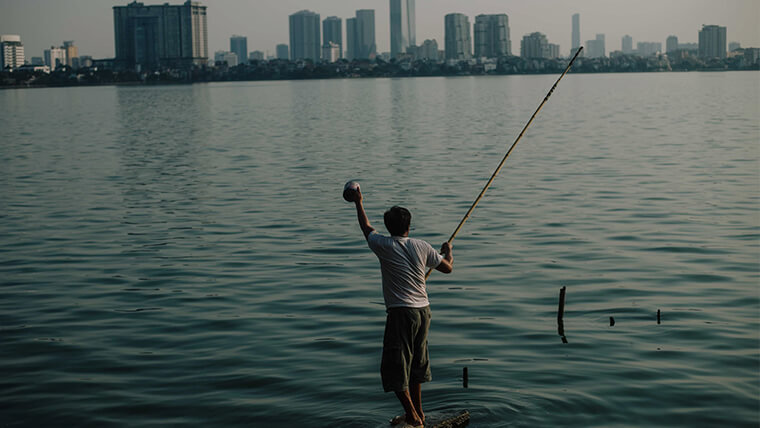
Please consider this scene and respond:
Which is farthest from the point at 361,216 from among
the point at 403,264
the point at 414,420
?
the point at 414,420

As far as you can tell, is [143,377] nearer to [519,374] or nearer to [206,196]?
[519,374]

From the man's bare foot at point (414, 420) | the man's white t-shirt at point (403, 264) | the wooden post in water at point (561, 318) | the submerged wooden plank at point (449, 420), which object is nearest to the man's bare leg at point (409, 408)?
the man's bare foot at point (414, 420)

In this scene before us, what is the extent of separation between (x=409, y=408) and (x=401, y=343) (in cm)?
60

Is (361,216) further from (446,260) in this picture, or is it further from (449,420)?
(449,420)

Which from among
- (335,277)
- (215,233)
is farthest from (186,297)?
(215,233)

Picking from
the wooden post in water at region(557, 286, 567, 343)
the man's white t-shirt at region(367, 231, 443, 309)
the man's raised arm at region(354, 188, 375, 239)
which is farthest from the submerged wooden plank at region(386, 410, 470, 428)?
the wooden post in water at region(557, 286, 567, 343)

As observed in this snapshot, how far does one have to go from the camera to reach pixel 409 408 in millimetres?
6836

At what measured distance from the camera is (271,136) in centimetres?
4206

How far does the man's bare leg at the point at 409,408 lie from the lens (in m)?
6.75

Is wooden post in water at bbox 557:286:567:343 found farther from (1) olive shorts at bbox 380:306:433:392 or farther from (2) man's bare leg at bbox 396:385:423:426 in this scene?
(1) olive shorts at bbox 380:306:433:392

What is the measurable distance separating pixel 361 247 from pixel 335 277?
2.36 metres

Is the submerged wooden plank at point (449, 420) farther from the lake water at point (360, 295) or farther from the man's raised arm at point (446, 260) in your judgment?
the man's raised arm at point (446, 260)

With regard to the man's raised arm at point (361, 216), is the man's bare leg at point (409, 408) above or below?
below

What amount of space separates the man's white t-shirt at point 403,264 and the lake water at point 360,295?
1541 mm
